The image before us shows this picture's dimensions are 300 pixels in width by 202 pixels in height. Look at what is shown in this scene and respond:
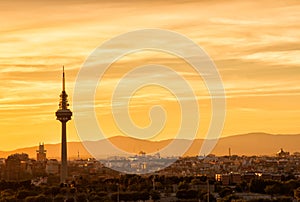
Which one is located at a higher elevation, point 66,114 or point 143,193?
point 66,114

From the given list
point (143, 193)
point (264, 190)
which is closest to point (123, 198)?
point (143, 193)

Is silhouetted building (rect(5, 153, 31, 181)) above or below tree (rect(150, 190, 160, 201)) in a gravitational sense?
above

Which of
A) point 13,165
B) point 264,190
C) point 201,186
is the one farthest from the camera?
point 13,165

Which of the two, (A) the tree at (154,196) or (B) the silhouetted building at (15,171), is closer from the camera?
(A) the tree at (154,196)

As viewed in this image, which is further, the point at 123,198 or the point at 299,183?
the point at 299,183

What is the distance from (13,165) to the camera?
123312mm

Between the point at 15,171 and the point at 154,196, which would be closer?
the point at 154,196

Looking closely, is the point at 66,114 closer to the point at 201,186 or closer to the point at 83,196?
the point at 201,186

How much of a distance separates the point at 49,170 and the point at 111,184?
6334 cm

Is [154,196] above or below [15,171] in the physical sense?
below

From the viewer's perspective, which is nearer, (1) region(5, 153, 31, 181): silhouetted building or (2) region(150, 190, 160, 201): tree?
(2) region(150, 190, 160, 201): tree

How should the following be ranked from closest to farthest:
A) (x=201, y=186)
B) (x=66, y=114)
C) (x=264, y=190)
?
(x=264, y=190) → (x=201, y=186) → (x=66, y=114)

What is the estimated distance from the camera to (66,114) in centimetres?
10194

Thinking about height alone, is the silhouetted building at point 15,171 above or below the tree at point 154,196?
above
